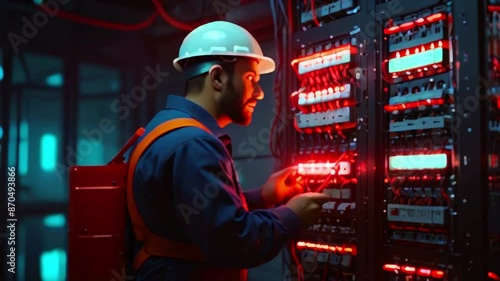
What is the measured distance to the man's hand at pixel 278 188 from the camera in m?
2.53

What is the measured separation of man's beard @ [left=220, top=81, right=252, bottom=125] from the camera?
7.02 ft

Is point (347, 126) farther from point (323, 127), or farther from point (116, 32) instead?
point (116, 32)

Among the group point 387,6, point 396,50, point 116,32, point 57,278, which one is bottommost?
point 57,278

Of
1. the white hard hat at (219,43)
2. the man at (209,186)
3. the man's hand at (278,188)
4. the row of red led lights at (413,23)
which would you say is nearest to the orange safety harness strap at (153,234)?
the man at (209,186)

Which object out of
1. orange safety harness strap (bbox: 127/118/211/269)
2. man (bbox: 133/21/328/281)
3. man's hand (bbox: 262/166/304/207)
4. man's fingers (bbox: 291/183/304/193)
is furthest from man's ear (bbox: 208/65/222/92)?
man's fingers (bbox: 291/183/304/193)

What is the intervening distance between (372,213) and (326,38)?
0.97 meters

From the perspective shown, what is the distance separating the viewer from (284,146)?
9.99ft

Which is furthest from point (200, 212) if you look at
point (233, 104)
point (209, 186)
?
point (233, 104)

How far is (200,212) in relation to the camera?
5.79 feet

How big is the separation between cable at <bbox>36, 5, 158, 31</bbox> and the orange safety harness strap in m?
2.29

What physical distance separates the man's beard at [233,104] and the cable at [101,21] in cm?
224

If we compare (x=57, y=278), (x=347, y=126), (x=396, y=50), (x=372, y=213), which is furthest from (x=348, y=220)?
(x=57, y=278)

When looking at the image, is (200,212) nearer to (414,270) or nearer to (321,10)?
(414,270)

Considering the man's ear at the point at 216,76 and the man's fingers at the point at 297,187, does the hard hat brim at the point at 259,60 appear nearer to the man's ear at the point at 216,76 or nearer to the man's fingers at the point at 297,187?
the man's ear at the point at 216,76
